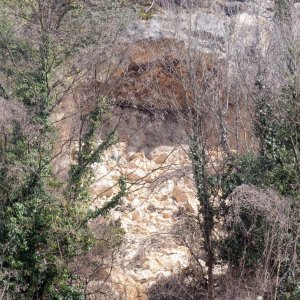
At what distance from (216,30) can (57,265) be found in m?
8.19

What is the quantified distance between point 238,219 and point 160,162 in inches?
299

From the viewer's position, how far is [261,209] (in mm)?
11898

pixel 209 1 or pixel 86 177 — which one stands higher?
pixel 209 1

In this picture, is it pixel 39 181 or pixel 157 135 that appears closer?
pixel 39 181

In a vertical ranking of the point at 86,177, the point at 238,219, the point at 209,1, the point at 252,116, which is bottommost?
the point at 238,219

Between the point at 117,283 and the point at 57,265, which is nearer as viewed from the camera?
the point at 57,265

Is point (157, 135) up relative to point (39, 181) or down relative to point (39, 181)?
up

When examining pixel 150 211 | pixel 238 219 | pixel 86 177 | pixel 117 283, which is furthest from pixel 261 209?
pixel 150 211

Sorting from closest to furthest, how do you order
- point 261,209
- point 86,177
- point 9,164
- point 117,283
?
point 261,209
point 9,164
point 117,283
point 86,177

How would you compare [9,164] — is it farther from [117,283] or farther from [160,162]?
[160,162]

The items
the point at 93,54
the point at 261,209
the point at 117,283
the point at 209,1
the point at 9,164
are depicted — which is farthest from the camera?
the point at 209,1

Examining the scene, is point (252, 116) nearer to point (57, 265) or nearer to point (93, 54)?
point (93, 54)

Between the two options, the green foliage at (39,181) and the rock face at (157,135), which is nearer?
the green foliage at (39,181)

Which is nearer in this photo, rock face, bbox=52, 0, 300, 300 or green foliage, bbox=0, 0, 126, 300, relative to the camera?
green foliage, bbox=0, 0, 126, 300
